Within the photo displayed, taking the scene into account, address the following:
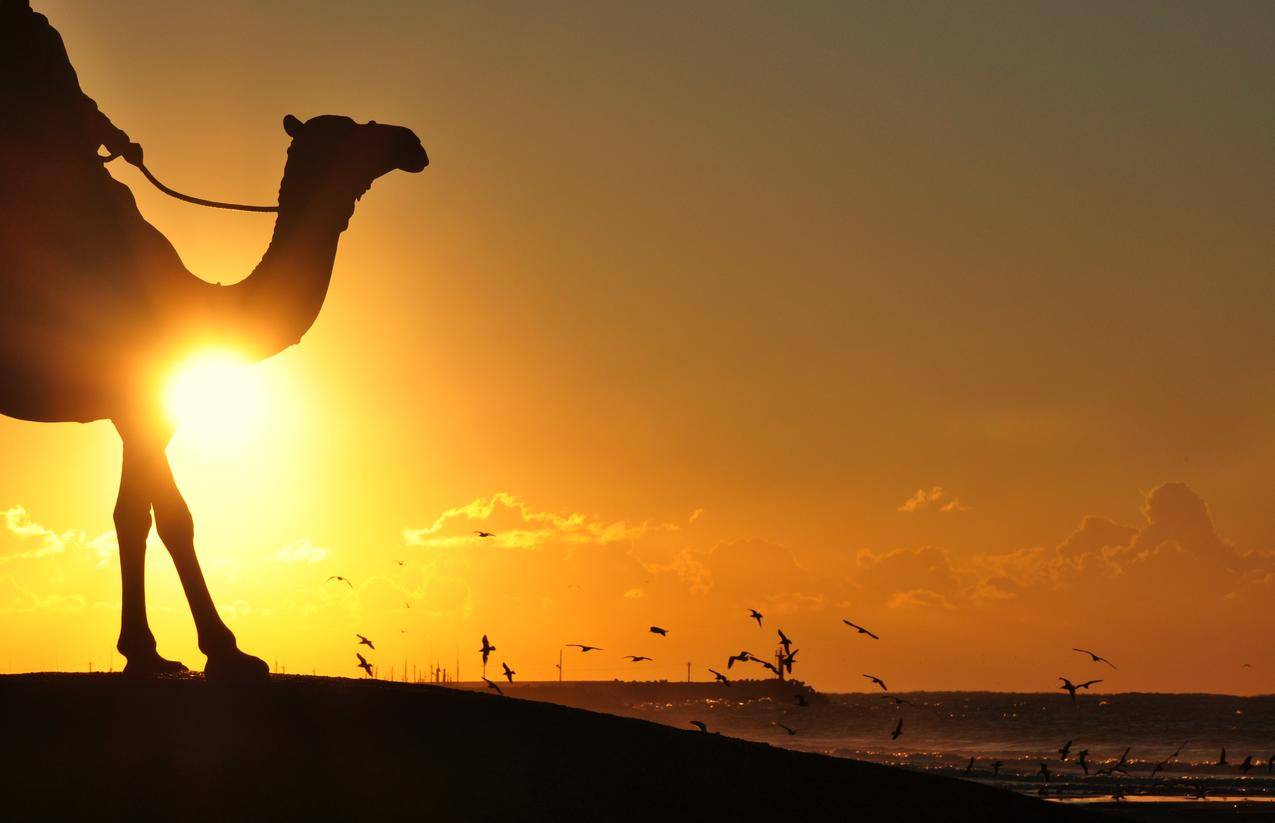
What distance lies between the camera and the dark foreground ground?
12.1 m

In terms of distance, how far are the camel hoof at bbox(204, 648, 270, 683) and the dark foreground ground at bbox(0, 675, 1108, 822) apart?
16 cm

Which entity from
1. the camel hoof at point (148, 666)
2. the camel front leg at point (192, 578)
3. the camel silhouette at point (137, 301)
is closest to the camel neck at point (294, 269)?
the camel silhouette at point (137, 301)

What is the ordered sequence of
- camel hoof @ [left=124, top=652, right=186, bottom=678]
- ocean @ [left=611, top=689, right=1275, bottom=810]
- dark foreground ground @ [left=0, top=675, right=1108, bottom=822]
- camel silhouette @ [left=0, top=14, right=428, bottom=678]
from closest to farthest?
dark foreground ground @ [left=0, top=675, right=1108, bottom=822] → camel silhouette @ [left=0, top=14, right=428, bottom=678] → camel hoof @ [left=124, top=652, right=186, bottom=678] → ocean @ [left=611, top=689, right=1275, bottom=810]

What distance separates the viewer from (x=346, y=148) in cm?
1421

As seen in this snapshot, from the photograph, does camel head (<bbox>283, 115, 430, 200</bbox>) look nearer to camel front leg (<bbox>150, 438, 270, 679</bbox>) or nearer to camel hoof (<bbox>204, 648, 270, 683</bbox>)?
camel front leg (<bbox>150, 438, 270, 679</bbox>)

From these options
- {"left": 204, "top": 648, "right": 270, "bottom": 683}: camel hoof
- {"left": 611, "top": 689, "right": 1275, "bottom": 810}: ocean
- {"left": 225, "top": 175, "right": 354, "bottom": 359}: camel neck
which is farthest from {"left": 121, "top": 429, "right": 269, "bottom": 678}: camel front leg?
{"left": 611, "top": 689, "right": 1275, "bottom": 810}: ocean

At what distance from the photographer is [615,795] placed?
13242mm

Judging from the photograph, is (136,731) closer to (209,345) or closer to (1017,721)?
(209,345)

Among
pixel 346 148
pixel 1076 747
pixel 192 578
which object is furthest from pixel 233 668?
pixel 1076 747

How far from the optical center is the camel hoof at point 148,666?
A: 1460 cm

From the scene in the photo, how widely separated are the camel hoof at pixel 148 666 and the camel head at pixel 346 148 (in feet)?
15.8

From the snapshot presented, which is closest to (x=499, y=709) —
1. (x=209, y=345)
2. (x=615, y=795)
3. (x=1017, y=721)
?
(x=615, y=795)

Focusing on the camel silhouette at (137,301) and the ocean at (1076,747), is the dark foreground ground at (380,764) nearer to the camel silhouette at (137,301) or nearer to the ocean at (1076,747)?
the camel silhouette at (137,301)

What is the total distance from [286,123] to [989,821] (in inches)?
365
